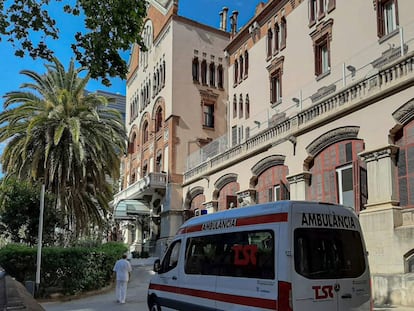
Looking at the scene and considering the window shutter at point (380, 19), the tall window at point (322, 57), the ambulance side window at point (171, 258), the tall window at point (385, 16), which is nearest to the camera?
the ambulance side window at point (171, 258)

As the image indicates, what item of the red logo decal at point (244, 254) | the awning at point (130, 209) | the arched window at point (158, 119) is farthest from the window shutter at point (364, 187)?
the arched window at point (158, 119)

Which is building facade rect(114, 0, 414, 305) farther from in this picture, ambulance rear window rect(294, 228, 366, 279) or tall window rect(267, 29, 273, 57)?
ambulance rear window rect(294, 228, 366, 279)

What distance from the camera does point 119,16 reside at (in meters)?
9.17

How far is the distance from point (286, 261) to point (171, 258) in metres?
4.00

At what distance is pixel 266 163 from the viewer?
Result: 23.6m

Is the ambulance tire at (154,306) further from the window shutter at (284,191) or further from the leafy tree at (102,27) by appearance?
the window shutter at (284,191)

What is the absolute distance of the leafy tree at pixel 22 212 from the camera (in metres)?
21.5

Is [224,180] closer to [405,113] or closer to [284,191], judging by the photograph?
[284,191]

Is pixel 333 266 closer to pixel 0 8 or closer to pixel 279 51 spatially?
pixel 0 8

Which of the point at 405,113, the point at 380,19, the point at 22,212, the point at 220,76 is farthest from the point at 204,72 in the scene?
the point at 405,113

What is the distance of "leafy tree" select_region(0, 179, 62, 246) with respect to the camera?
845 inches

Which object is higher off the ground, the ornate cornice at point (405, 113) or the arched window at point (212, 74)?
the arched window at point (212, 74)

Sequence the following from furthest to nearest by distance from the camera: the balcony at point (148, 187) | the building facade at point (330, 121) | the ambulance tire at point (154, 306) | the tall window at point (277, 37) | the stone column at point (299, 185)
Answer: the balcony at point (148, 187), the tall window at point (277, 37), the stone column at point (299, 185), the building facade at point (330, 121), the ambulance tire at point (154, 306)

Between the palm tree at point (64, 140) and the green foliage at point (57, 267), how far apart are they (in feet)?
16.2
